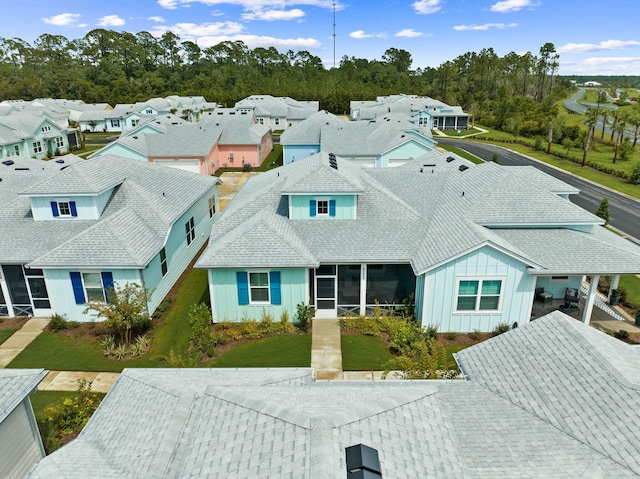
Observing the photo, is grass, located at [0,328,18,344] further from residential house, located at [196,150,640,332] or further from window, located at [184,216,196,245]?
window, located at [184,216,196,245]

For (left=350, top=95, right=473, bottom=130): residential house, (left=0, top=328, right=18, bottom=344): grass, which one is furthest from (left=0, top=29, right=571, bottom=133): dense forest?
(left=0, top=328, right=18, bottom=344): grass

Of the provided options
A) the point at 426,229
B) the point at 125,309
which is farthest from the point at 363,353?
the point at 125,309

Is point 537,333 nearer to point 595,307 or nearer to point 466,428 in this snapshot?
point 466,428

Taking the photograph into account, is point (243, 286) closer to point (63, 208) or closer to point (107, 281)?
point (107, 281)

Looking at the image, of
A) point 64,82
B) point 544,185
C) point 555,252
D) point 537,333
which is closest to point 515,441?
point 537,333

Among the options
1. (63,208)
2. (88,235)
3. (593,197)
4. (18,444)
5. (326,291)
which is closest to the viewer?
(18,444)
